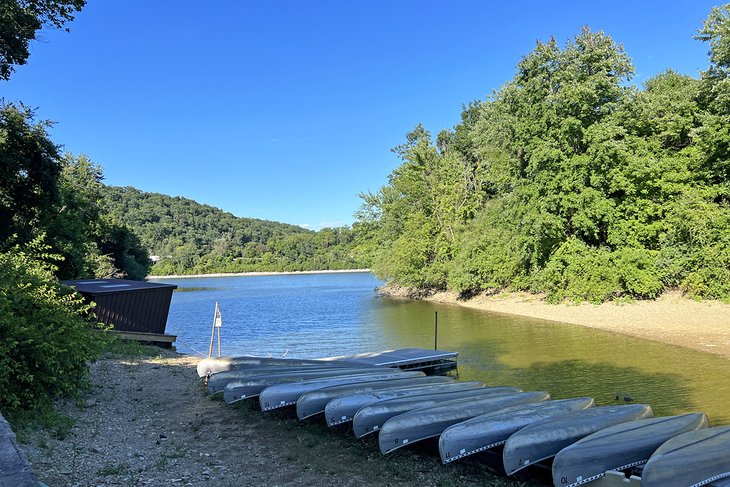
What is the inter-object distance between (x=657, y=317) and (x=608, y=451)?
19.4 metres

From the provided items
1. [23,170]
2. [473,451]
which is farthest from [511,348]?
[23,170]

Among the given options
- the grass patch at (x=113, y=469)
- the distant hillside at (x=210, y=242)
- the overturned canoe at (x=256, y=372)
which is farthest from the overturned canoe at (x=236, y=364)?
the distant hillside at (x=210, y=242)

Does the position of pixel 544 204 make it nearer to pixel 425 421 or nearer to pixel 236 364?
pixel 236 364

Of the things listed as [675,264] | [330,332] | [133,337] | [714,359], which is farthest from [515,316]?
[133,337]

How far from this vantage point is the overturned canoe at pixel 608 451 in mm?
5246

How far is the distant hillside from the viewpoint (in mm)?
129125

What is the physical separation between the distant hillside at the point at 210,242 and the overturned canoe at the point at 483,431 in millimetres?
116789

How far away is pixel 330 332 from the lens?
24.7 metres

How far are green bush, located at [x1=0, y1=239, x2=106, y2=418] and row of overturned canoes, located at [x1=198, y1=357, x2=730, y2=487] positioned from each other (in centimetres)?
242

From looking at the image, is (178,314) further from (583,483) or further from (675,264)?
(583,483)

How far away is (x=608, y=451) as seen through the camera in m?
5.43

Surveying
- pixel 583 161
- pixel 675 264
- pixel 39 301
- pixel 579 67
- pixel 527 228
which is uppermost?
pixel 579 67

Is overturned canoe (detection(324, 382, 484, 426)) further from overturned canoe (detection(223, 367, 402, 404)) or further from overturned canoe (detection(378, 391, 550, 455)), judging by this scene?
overturned canoe (detection(223, 367, 402, 404))

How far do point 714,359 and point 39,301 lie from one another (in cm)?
1719
